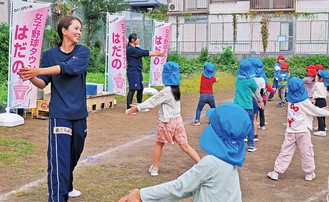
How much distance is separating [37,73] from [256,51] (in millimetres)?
27180

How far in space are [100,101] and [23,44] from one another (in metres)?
3.24

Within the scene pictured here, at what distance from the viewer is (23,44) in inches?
352

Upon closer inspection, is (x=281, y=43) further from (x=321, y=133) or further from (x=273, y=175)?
(x=273, y=175)

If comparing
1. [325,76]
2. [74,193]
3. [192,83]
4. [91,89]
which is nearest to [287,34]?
[192,83]

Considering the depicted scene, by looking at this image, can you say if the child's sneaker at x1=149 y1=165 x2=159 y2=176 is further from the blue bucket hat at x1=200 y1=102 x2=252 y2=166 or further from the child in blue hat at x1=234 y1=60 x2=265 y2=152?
the blue bucket hat at x1=200 y1=102 x2=252 y2=166

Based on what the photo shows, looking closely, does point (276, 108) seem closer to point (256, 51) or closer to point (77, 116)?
point (77, 116)

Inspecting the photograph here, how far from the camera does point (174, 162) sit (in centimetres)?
693

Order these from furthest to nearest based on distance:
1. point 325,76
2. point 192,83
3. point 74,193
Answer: point 192,83 → point 325,76 → point 74,193

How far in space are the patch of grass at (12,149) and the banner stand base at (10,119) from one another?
1100 mm

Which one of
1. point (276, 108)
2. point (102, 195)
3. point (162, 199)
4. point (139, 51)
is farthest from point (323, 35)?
point (162, 199)

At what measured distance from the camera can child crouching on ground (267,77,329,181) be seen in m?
6.16

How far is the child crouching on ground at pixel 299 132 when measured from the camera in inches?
243

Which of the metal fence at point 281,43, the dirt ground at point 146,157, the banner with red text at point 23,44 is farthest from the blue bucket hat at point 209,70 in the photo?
the metal fence at point 281,43

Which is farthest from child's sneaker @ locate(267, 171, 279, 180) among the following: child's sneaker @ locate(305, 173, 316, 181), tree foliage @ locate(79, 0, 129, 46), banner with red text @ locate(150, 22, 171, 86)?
tree foliage @ locate(79, 0, 129, 46)
